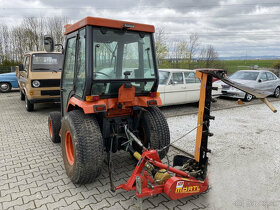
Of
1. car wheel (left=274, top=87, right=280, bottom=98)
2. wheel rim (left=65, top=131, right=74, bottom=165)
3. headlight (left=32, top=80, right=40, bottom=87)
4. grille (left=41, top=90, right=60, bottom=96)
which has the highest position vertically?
headlight (left=32, top=80, right=40, bottom=87)

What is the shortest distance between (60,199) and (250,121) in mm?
6282

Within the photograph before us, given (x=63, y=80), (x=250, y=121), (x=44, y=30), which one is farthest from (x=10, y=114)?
(x=44, y=30)

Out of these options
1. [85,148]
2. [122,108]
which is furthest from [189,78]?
[85,148]

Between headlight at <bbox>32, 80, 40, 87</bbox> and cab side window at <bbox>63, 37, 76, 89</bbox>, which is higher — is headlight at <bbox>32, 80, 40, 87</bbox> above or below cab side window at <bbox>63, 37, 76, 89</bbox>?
below

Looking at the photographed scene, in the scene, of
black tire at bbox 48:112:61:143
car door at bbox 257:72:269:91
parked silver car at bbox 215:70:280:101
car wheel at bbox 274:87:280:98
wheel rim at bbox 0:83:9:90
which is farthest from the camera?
wheel rim at bbox 0:83:9:90

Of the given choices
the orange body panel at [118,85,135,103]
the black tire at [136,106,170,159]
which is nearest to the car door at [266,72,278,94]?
the black tire at [136,106,170,159]

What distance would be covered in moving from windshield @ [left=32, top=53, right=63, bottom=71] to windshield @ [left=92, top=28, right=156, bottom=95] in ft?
16.7

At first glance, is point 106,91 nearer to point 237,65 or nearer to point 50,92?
point 50,92

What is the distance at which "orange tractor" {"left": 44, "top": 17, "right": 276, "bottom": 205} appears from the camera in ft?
9.48

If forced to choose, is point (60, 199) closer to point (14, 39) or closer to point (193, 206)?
point (193, 206)

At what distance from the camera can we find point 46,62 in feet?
26.0

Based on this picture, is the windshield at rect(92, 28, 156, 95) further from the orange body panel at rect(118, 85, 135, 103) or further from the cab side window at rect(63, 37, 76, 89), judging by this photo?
the cab side window at rect(63, 37, 76, 89)

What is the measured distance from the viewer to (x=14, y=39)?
20516mm

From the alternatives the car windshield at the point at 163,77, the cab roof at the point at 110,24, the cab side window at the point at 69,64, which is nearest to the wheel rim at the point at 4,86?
the car windshield at the point at 163,77
